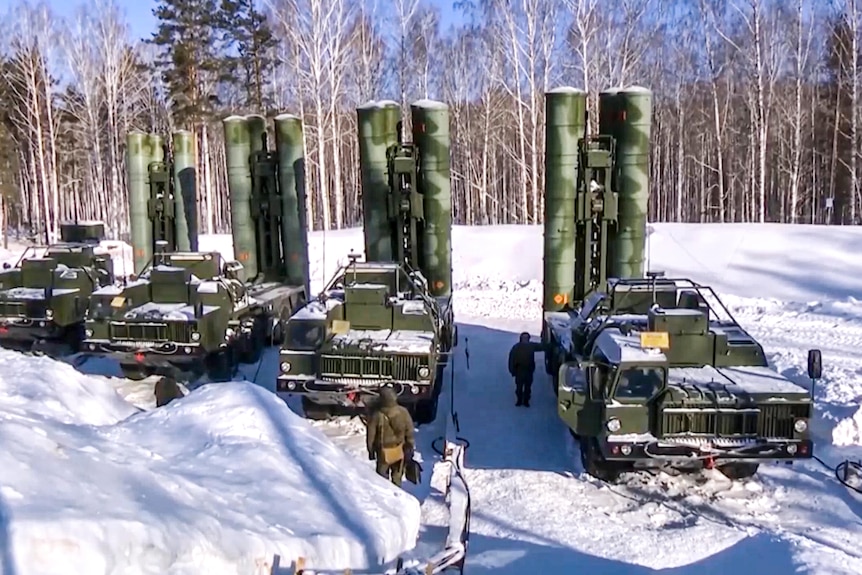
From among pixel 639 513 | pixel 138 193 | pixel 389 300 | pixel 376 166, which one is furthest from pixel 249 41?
pixel 639 513

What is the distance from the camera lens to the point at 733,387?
8.73 metres

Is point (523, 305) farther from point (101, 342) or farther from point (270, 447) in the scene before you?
point (270, 447)

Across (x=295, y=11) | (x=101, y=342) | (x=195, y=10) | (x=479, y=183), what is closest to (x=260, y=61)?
(x=195, y=10)

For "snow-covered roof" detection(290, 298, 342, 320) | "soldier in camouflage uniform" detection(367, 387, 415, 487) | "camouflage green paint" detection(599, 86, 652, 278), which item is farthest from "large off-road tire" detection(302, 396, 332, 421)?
"camouflage green paint" detection(599, 86, 652, 278)

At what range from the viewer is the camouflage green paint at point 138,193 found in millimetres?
21062

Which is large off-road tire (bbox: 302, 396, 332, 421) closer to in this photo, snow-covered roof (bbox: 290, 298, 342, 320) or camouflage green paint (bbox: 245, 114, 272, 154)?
snow-covered roof (bbox: 290, 298, 342, 320)

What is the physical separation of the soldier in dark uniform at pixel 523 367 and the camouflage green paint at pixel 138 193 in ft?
40.3

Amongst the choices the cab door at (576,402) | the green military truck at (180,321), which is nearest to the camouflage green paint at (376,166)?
the green military truck at (180,321)

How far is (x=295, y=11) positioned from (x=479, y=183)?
52.6 feet

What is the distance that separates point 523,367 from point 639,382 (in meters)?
3.55

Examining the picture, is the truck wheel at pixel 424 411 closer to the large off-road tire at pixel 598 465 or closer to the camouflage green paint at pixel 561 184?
the large off-road tire at pixel 598 465

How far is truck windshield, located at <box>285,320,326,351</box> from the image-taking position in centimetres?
1094

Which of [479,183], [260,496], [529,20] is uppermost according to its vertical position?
[529,20]

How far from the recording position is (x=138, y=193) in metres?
21.5
